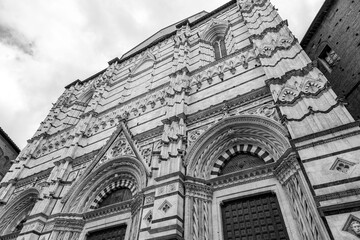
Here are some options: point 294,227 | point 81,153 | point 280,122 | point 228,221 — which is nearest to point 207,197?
point 228,221

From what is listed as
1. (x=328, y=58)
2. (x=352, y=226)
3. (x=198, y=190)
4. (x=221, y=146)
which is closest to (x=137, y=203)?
(x=198, y=190)

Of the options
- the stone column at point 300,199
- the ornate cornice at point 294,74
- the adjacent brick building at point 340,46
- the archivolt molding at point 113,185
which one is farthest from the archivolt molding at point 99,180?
the adjacent brick building at point 340,46

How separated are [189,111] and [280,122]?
12.8 ft

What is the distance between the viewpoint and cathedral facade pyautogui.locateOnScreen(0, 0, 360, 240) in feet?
17.9

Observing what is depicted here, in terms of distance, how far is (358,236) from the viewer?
406 cm

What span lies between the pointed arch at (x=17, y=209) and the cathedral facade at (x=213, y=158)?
49 mm

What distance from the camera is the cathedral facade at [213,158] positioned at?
17.9 feet

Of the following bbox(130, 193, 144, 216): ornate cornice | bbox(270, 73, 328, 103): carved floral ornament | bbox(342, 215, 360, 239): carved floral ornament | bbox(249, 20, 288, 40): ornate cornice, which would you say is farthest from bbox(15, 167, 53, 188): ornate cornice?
bbox(342, 215, 360, 239): carved floral ornament

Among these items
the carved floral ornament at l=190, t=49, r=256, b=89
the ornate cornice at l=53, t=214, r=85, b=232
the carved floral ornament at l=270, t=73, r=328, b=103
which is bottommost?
the ornate cornice at l=53, t=214, r=85, b=232

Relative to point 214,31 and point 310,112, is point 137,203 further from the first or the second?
point 214,31

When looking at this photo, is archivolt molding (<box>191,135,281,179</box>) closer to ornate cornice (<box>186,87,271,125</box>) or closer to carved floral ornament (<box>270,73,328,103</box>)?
ornate cornice (<box>186,87,271,125</box>)

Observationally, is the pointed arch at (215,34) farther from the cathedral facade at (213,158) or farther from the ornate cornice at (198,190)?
the ornate cornice at (198,190)

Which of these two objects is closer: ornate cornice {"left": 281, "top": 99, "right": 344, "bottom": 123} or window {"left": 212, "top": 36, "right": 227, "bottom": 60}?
ornate cornice {"left": 281, "top": 99, "right": 344, "bottom": 123}

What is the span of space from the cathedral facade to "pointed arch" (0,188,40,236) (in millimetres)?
→ 49
